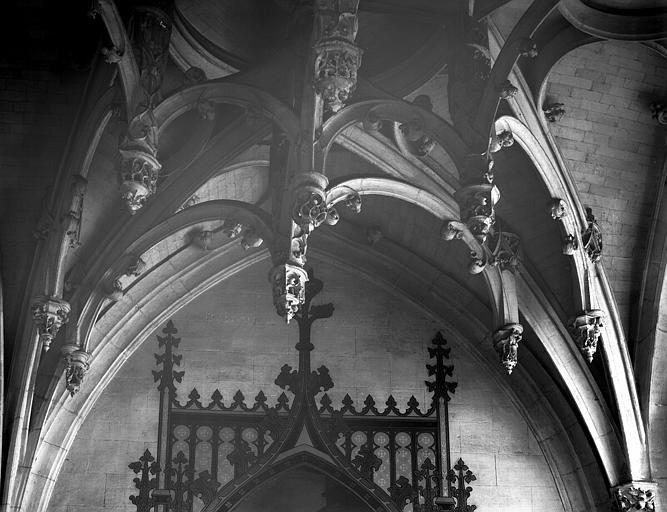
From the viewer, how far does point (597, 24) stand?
10094 millimetres

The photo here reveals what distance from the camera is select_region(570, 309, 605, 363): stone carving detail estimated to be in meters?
10.8

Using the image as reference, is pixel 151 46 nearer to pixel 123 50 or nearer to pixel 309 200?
pixel 123 50

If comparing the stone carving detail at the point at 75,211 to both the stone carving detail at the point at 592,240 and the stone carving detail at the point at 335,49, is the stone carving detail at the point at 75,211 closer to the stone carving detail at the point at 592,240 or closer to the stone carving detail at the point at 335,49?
the stone carving detail at the point at 335,49

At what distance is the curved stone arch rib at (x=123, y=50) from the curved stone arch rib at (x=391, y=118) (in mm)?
1439

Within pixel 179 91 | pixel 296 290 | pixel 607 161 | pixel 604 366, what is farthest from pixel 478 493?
pixel 179 91

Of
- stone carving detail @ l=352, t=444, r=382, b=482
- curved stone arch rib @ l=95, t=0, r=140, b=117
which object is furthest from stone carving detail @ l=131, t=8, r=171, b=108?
stone carving detail @ l=352, t=444, r=382, b=482

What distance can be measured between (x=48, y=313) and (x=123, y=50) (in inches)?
94.4

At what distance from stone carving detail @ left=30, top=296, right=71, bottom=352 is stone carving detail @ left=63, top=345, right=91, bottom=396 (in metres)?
0.51

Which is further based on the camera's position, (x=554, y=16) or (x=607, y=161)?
(x=607, y=161)

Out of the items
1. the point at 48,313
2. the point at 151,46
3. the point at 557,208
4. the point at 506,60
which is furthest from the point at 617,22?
the point at 48,313

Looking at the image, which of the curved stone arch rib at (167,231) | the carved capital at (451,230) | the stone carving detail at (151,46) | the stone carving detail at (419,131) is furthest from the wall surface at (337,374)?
the stone carving detail at (151,46)

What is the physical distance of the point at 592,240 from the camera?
10.9 meters

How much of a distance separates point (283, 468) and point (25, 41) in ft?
16.3

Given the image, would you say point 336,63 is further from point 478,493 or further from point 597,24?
point 478,493
